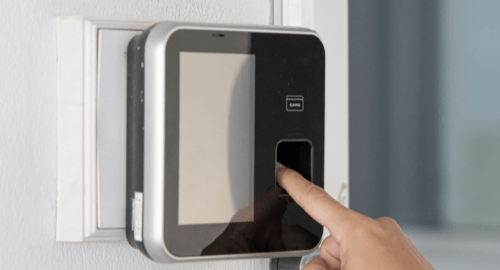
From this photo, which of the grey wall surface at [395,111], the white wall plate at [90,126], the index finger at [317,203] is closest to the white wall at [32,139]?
the white wall plate at [90,126]

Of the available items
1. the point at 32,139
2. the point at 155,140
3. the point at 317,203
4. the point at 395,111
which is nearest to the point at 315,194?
the point at 317,203

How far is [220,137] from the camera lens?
33 cm

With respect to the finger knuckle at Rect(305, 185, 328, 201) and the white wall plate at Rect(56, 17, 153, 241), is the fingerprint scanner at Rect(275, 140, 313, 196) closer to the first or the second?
the finger knuckle at Rect(305, 185, 328, 201)

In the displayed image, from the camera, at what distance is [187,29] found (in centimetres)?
31

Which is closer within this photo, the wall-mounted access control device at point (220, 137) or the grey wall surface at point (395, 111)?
the wall-mounted access control device at point (220, 137)

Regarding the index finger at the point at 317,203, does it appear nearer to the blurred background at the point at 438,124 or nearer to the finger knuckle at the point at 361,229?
the finger knuckle at the point at 361,229

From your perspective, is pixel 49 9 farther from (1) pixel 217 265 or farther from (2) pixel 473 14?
(2) pixel 473 14

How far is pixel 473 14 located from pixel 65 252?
1.20 metres

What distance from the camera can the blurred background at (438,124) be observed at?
1.11m

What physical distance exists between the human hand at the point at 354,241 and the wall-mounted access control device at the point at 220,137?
34 mm

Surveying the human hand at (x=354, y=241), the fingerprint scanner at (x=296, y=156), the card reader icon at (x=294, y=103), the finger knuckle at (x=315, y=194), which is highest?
the card reader icon at (x=294, y=103)

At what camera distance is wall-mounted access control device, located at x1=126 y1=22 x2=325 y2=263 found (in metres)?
0.31

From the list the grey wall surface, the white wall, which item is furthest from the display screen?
the grey wall surface

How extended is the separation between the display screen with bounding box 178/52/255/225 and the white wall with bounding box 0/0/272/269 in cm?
10
